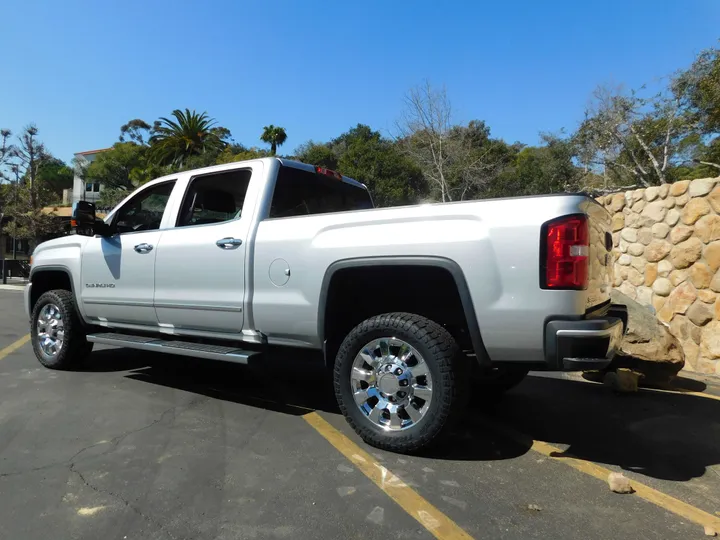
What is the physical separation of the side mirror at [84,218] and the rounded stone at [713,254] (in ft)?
24.2

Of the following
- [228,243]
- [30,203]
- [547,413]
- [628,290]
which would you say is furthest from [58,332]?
[30,203]

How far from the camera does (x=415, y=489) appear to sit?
295cm

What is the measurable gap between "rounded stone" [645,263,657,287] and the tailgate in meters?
4.39

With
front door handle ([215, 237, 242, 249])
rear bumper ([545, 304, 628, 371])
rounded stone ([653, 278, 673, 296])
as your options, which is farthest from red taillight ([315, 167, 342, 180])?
rounded stone ([653, 278, 673, 296])

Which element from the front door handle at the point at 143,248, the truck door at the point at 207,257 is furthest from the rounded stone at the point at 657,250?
the front door handle at the point at 143,248

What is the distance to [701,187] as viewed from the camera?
6.69 meters

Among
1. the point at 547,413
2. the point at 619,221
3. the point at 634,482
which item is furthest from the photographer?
the point at 619,221

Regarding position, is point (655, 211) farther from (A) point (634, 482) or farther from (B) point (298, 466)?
(B) point (298, 466)

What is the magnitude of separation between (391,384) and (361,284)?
2.62ft

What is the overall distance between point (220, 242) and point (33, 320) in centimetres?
335

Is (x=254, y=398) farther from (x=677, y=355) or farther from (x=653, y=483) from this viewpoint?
(x=677, y=355)

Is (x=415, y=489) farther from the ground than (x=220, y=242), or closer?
closer

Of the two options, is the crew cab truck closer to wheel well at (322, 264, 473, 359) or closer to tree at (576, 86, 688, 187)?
wheel well at (322, 264, 473, 359)

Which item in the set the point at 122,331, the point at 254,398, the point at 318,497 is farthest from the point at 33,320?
the point at 318,497
